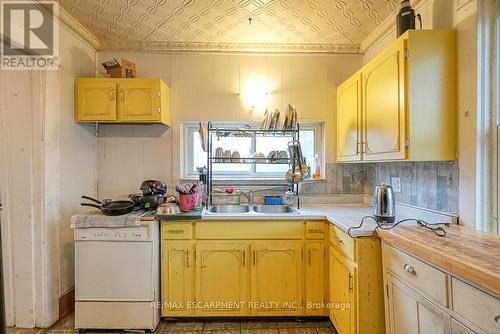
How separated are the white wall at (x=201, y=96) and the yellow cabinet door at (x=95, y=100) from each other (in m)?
0.30

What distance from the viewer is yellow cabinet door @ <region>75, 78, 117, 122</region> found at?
2.36 metres

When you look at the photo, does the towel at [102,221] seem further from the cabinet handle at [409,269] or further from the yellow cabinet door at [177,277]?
the cabinet handle at [409,269]

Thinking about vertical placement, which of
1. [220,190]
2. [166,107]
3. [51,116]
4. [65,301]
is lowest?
[65,301]

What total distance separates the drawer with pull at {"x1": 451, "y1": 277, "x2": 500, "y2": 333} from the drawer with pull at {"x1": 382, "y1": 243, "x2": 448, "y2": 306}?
50 millimetres

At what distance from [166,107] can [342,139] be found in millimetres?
1655

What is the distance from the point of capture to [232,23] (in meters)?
2.28

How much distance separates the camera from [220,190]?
2.66m

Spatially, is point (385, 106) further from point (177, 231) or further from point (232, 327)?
point (232, 327)

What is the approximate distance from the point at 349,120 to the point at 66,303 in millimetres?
2784

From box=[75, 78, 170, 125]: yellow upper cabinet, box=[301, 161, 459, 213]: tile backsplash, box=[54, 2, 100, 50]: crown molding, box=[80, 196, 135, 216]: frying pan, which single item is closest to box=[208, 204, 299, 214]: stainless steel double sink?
box=[301, 161, 459, 213]: tile backsplash

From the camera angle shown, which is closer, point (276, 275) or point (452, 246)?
point (452, 246)

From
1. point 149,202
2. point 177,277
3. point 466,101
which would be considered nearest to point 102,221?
point 149,202

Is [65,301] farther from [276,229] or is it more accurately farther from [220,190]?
[276,229]

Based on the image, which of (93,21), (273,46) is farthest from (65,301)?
(273,46)
